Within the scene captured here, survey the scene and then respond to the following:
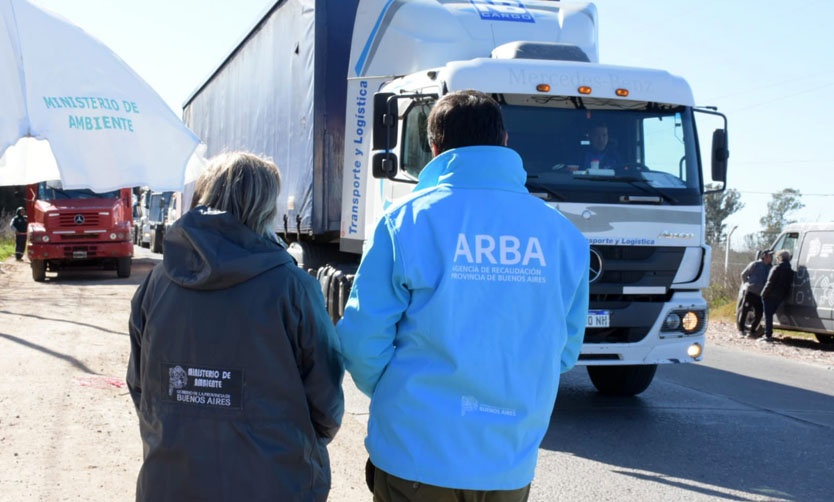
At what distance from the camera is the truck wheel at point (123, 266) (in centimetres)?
2152

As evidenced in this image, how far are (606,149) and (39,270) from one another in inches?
684

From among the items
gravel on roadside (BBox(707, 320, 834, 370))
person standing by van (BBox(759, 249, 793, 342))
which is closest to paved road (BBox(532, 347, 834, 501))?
gravel on roadside (BBox(707, 320, 834, 370))

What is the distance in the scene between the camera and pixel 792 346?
16.3 meters

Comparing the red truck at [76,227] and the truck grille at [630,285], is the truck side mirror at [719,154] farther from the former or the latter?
the red truck at [76,227]

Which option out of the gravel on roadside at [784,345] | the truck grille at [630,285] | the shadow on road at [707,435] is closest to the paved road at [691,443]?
the shadow on road at [707,435]

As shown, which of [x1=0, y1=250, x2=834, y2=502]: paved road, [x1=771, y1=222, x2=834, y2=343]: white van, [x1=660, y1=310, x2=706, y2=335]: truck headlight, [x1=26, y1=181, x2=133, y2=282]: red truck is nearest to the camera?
[x1=0, y1=250, x2=834, y2=502]: paved road

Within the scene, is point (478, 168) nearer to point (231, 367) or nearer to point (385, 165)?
point (231, 367)

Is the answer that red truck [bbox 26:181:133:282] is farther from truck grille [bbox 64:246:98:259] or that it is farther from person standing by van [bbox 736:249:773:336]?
person standing by van [bbox 736:249:773:336]

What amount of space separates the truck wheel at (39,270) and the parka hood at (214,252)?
1997 centimetres

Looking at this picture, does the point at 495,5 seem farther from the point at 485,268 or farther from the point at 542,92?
the point at 485,268

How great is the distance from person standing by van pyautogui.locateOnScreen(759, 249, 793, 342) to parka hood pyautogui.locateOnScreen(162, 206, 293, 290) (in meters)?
15.0

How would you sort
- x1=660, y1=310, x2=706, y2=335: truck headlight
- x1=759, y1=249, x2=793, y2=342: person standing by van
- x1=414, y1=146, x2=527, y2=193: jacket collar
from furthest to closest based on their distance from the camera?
x1=759, y1=249, x2=793, y2=342: person standing by van
x1=660, y1=310, x2=706, y2=335: truck headlight
x1=414, y1=146, x2=527, y2=193: jacket collar

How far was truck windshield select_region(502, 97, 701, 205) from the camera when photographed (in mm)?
7230

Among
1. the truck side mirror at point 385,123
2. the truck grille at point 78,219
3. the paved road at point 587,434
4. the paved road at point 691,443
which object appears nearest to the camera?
the paved road at point 587,434
